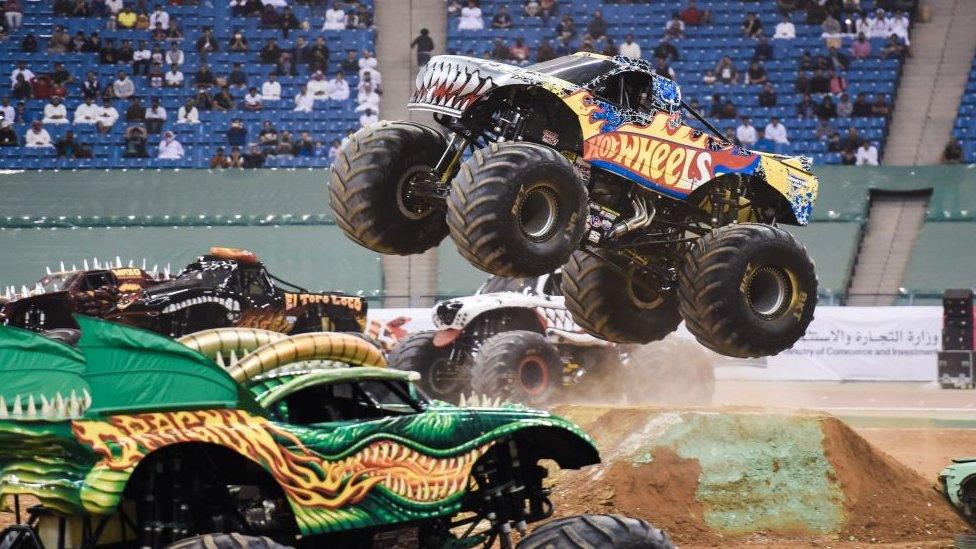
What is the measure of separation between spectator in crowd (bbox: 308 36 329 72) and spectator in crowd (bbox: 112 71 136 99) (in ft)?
14.1

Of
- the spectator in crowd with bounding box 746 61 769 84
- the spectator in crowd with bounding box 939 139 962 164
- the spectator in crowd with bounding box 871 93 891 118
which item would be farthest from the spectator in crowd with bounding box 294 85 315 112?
the spectator in crowd with bounding box 939 139 962 164

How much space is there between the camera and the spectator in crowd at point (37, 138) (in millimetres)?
31812

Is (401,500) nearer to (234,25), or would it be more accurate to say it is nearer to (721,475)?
(721,475)

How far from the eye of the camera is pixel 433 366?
1941cm

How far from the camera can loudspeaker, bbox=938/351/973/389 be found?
1029 inches

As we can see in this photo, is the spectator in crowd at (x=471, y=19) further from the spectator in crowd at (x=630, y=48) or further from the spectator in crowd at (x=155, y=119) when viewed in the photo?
the spectator in crowd at (x=155, y=119)

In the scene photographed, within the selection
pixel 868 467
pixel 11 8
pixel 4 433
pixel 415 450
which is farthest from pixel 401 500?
pixel 11 8

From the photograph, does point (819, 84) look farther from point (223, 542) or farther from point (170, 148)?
point (223, 542)

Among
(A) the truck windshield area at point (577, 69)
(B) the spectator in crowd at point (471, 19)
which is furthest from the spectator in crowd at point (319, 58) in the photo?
(A) the truck windshield area at point (577, 69)

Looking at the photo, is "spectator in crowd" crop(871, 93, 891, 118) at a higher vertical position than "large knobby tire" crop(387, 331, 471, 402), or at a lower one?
higher

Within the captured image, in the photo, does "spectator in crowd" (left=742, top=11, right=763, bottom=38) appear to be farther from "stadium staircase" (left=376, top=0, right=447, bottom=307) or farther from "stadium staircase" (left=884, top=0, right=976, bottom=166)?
"stadium staircase" (left=376, top=0, right=447, bottom=307)

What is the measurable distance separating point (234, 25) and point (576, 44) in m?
8.51

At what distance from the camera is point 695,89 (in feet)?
106

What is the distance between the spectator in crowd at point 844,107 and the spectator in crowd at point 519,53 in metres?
7.33
